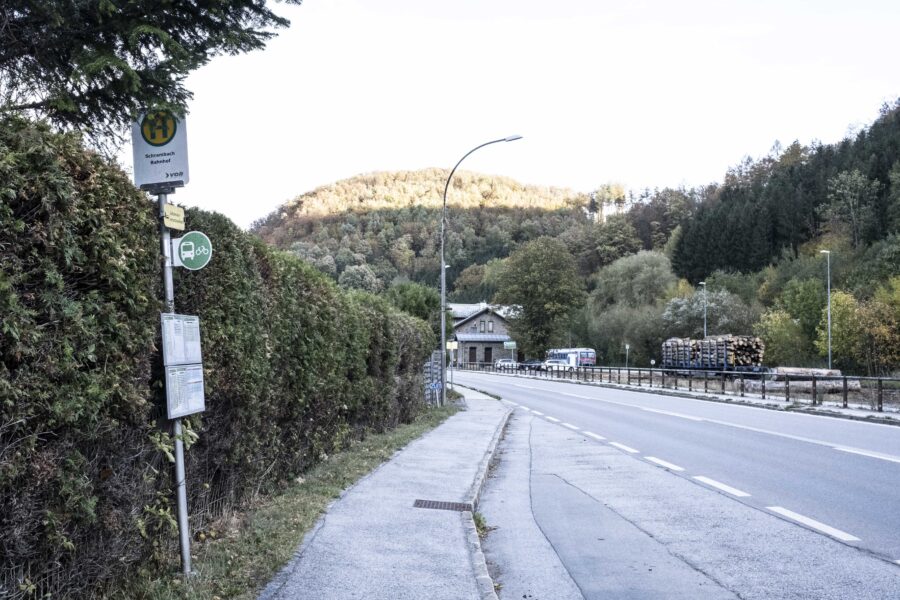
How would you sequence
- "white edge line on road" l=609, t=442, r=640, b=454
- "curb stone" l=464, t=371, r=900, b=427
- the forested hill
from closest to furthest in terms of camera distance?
"white edge line on road" l=609, t=442, r=640, b=454 < "curb stone" l=464, t=371, r=900, b=427 < the forested hill

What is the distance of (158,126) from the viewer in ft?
18.4

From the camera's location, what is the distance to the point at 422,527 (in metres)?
7.30

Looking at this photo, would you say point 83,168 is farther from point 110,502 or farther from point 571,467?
point 571,467

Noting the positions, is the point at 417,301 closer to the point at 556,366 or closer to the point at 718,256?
the point at 556,366

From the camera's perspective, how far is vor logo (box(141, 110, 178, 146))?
18.2ft

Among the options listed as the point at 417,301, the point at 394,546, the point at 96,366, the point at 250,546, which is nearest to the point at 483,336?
the point at 417,301

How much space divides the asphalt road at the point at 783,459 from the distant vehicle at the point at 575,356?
166 feet

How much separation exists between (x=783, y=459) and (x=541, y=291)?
67.5 m

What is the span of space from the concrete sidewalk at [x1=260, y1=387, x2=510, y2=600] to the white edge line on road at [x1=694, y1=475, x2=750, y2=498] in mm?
3156

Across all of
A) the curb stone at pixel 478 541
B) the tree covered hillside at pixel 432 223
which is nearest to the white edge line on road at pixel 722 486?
the curb stone at pixel 478 541

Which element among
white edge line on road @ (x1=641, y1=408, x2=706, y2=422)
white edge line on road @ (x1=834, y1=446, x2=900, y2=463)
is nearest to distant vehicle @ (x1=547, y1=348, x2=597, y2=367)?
white edge line on road @ (x1=641, y1=408, x2=706, y2=422)

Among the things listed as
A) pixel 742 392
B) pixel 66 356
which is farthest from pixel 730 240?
pixel 66 356

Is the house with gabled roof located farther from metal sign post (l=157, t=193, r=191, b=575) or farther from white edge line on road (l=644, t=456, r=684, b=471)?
metal sign post (l=157, t=193, r=191, b=575)

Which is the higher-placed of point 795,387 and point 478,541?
point 478,541
